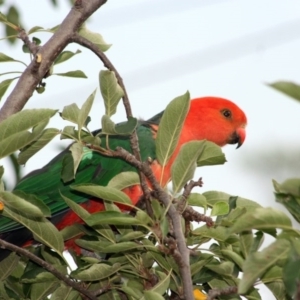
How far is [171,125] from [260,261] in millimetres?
830

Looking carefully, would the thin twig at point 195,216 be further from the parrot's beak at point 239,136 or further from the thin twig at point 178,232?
the parrot's beak at point 239,136

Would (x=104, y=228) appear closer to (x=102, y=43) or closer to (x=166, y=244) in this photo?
(x=166, y=244)

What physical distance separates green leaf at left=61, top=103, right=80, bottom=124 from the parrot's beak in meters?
2.39

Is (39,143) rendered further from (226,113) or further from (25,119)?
(226,113)

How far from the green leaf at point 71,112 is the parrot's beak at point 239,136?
239 centimetres

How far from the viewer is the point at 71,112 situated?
279 cm

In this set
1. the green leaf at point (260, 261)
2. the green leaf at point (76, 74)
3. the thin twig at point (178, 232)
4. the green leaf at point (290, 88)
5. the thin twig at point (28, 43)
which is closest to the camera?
the green leaf at point (290, 88)

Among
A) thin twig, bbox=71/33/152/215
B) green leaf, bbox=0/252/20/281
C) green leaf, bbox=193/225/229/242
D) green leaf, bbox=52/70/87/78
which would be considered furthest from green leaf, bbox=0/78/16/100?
green leaf, bbox=193/225/229/242

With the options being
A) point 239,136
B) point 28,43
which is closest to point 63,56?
point 28,43

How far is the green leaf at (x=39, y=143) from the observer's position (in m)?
2.82

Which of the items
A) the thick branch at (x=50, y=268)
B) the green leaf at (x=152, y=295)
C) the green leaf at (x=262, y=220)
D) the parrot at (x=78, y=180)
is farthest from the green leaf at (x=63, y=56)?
the green leaf at (x=262, y=220)

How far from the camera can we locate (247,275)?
2.03 meters

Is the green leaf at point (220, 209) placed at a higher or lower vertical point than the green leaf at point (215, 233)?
higher

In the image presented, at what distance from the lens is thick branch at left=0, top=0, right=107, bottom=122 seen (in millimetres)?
3047
